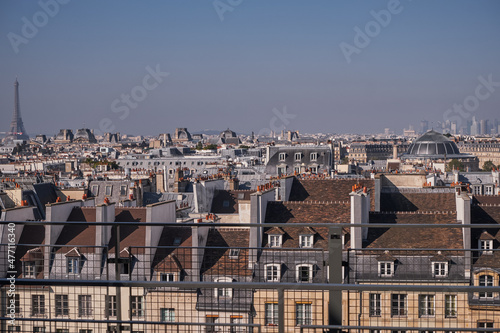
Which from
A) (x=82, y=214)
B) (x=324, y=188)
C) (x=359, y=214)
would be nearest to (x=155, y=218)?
(x=82, y=214)

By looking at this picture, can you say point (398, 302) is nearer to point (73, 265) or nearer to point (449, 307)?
point (449, 307)

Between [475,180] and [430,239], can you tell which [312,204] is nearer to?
[430,239]

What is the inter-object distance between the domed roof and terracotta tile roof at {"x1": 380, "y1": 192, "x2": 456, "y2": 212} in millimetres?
62909

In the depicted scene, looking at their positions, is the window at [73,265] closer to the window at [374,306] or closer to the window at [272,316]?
the window at [272,316]

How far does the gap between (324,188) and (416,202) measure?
272cm

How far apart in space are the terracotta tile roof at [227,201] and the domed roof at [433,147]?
5907 centimetres

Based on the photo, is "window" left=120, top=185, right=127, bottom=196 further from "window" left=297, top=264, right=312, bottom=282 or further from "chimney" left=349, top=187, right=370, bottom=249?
"window" left=297, top=264, right=312, bottom=282

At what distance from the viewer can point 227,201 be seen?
2466cm

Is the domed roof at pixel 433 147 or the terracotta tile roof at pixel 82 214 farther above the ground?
the domed roof at pixel 433 147

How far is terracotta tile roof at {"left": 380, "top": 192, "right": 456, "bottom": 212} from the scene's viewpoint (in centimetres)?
1810

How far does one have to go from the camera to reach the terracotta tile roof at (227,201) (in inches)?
949

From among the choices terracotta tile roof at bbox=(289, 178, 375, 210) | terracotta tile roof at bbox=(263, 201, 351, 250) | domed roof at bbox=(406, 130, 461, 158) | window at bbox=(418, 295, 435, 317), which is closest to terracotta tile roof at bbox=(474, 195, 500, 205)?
terracotta tile roof at bbox=(289, 178, 375, 210)

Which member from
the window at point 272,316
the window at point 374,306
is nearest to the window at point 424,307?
the window at point 374,306

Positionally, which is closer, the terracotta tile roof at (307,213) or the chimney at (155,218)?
the chimney at (155,218)
